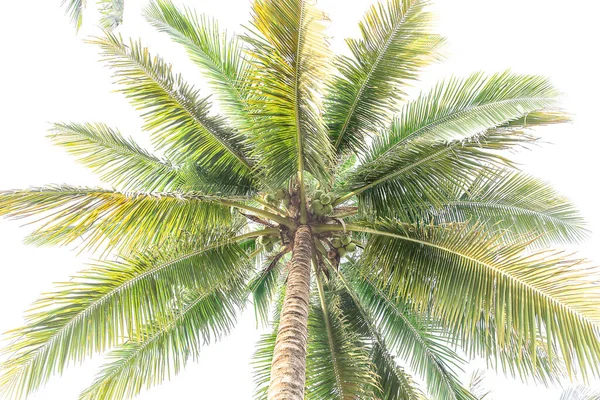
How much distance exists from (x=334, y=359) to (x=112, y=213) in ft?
10.3

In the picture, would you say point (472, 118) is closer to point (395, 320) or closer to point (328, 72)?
point (328, 72)

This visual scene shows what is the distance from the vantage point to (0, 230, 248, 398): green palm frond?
14.6 ft

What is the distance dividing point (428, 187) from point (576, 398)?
637cm

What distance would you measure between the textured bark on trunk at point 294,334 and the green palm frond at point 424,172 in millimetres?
891

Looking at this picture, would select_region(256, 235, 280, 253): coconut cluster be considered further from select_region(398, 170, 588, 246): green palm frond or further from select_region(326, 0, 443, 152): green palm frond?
select_region(398, 170, 588, 246): green palm frond

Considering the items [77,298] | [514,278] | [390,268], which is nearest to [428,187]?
[390,268]

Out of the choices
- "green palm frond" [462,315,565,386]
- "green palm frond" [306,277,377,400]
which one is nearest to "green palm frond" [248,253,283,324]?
"green palm frond" [306,277,377,400]

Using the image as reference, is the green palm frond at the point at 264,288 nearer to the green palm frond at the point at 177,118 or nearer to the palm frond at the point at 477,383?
the green palm frond at the point at 177,118

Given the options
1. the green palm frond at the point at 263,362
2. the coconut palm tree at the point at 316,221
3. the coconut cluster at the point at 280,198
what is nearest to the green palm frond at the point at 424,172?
the coconut palm tree at the point at 316,221

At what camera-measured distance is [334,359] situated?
18.4 ft

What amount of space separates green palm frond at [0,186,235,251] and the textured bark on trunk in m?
1.06

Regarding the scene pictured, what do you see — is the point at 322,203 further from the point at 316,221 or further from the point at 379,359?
the point at 379,359

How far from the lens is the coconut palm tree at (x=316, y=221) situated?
405 cm

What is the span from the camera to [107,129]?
5875 millimetres
